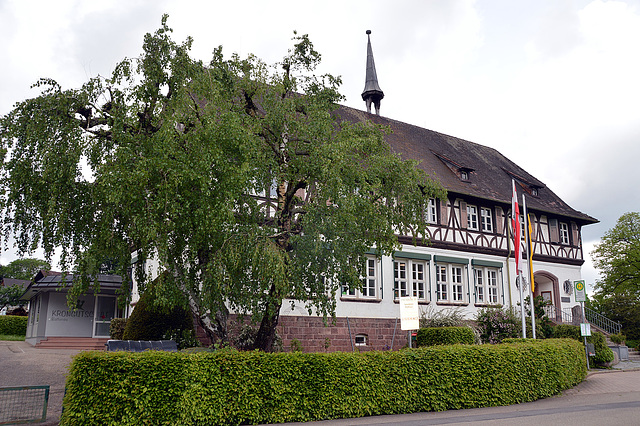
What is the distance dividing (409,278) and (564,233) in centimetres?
972

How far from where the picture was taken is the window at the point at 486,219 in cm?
2303

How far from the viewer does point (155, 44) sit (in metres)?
11.0

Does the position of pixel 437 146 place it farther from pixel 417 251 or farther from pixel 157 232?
pixel 157 232

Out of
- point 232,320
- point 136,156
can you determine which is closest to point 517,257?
point 232,320

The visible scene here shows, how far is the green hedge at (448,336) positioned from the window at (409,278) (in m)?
2.19

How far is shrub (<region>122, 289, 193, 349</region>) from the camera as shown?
1591 cm

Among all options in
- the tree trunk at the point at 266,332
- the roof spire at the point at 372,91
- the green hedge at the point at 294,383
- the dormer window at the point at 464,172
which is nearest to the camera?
the green hedge at the point at 294,383

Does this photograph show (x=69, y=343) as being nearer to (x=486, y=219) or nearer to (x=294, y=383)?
(x=294, y=383)

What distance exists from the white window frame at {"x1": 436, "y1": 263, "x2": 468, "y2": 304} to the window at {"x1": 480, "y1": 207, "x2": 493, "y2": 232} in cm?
219

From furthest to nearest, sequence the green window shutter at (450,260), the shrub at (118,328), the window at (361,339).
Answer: the green window shutter at (450,260), the window at (361,339), the shrub at (118,328)

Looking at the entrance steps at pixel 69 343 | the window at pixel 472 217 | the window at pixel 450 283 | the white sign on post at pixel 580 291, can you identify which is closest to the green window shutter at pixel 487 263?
the window at pixel 450 283

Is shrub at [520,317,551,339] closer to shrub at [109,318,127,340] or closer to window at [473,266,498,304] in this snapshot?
window at [473,266,498,304]

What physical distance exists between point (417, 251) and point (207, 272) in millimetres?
11448

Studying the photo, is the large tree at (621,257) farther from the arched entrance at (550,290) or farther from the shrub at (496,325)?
the shrub at (496,325)
